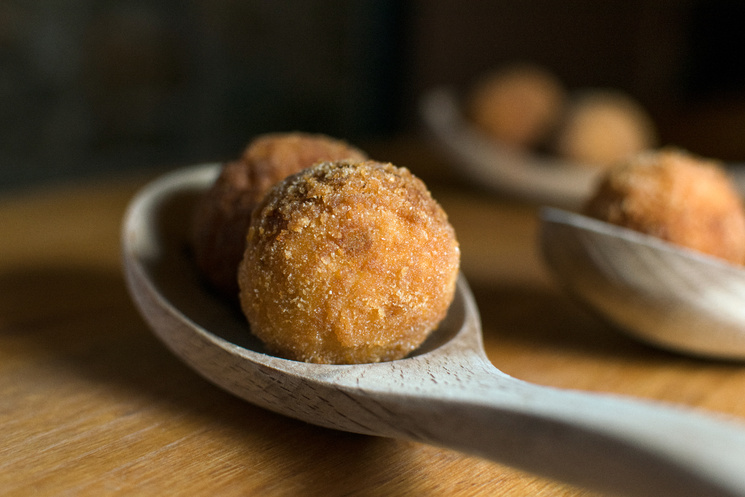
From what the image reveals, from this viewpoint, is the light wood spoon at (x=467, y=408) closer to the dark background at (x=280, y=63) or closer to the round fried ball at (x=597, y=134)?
the round fried ball at (x=597, y=134)

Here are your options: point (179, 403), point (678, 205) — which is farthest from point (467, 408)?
point (678, 205)

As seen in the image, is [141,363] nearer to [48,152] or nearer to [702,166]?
[702,166]

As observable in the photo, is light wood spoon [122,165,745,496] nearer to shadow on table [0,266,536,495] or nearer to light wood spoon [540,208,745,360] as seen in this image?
shadow on table [0,266,536,495]

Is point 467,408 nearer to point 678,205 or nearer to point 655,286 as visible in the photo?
point 655,286

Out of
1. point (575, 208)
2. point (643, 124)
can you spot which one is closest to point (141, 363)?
point (575, 208)

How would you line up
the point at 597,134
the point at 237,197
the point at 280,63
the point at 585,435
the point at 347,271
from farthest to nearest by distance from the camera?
1. the point at 280,63
2. the point at 597,134
3. the point at 237,197
4. the point at 347,271
5. the point at 585,435

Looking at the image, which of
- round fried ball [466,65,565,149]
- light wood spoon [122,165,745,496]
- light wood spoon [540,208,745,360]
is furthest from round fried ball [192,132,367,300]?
round fried ball [466,65,565,149]
